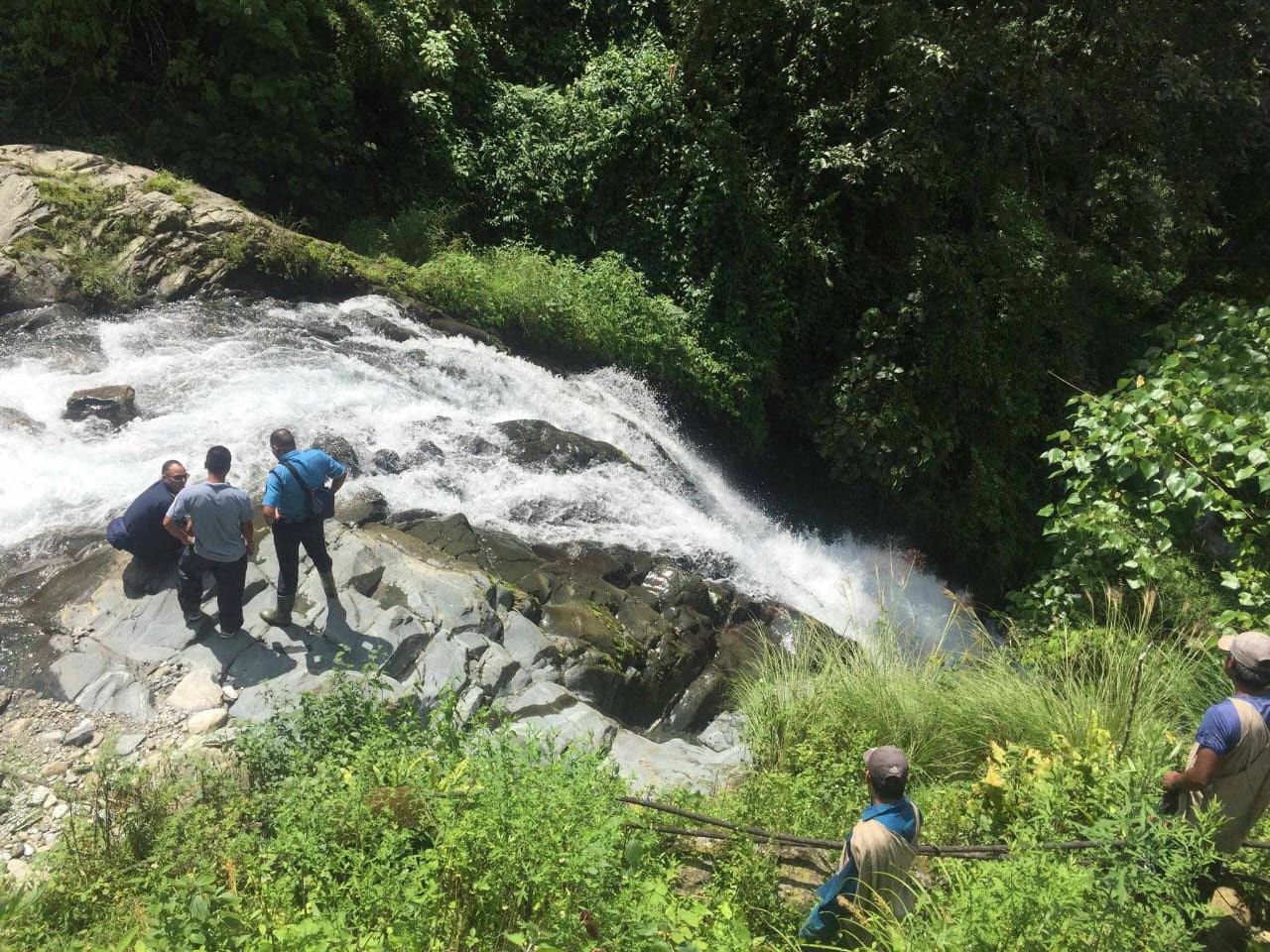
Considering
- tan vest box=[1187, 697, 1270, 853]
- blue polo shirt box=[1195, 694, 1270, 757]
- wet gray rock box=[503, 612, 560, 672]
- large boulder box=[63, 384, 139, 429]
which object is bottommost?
large boulder box=[63, 384, 139, 429]

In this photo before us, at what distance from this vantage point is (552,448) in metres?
8.94

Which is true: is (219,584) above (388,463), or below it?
above

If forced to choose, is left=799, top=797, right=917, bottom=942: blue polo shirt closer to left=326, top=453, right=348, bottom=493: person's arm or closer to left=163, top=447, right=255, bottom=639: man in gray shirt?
left=326, top=453, right=348, bottom=493: person's arm

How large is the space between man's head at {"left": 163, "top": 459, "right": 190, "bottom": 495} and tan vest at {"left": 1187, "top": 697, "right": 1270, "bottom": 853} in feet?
19.5

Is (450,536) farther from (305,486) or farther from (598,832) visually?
(598,832)

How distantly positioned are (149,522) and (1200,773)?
19.8ft

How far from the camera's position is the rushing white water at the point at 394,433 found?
7.18 meters

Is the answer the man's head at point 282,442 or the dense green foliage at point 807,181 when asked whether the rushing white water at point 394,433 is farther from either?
the man's head at point 282,442

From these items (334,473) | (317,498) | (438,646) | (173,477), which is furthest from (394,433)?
(438,646)

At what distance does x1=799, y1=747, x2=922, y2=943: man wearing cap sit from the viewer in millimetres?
2938

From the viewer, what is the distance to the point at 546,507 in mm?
8281

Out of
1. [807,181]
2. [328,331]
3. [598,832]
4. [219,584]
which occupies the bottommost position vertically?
[219,584]

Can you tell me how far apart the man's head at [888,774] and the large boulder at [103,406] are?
727cm

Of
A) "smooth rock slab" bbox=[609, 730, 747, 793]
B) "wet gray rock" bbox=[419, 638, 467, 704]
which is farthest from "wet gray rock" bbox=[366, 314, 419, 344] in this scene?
"smooth rock slab" bbox=[609, 730, 747, 793]
